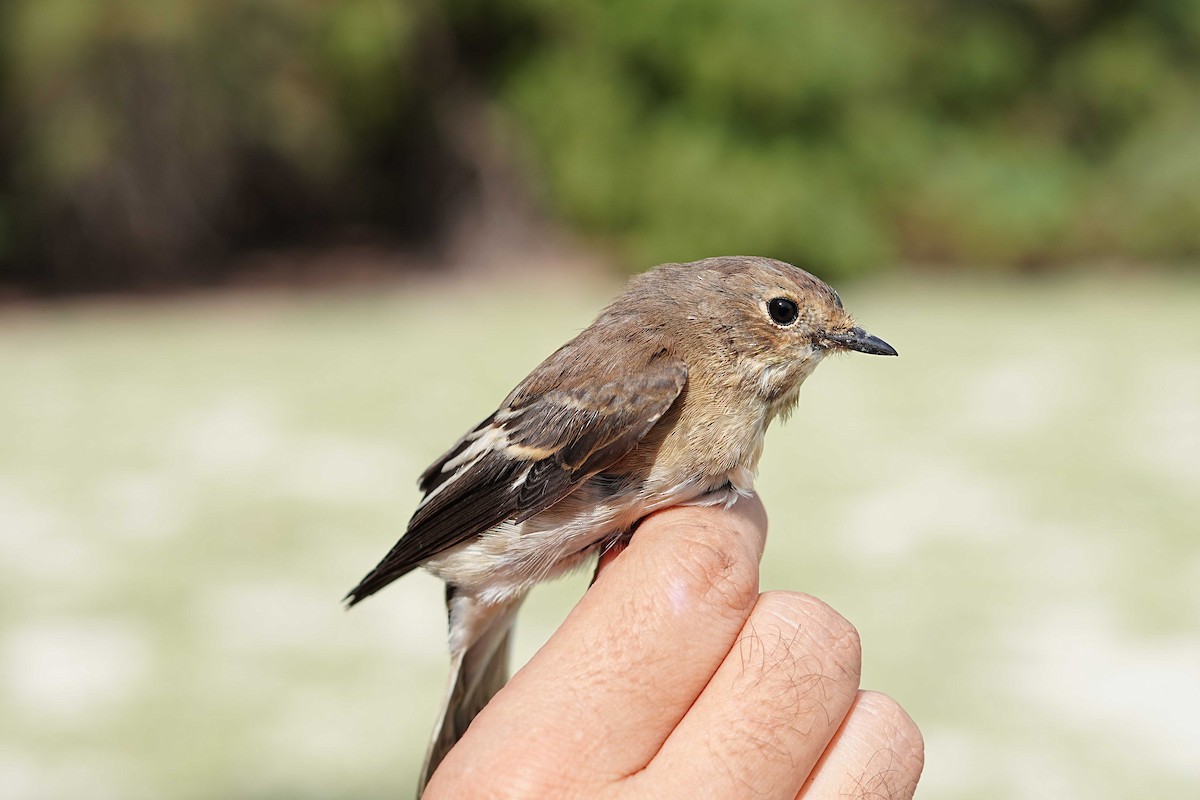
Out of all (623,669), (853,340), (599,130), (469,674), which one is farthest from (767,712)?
(599,130)

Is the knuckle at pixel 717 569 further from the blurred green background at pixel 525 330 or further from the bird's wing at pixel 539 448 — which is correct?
the blurred green background at pixel 525 330

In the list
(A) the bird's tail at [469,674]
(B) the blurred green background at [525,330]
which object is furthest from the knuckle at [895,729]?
(B) the blurred green background at [525,330]

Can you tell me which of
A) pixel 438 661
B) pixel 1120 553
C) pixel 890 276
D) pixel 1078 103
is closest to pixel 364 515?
pixel 438 661

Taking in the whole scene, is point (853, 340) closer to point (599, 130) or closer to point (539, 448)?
point (539, 448)

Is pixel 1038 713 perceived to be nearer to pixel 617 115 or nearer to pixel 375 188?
pixel 617 115

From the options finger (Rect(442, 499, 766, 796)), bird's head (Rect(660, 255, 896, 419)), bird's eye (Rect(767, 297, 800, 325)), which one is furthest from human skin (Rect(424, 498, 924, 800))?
bird's eye (Rect(767, 297, 800, 325))
